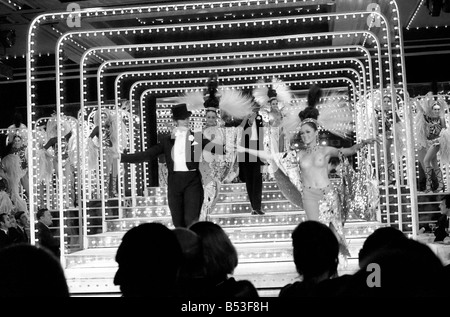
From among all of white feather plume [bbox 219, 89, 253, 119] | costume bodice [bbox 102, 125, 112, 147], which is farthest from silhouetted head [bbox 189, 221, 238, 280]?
white feather plume [bbox 219, 89, 253, 119]

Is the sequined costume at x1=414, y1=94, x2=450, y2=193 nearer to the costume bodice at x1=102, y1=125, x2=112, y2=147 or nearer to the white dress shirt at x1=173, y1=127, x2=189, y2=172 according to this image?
the costume bodice at x1=102, y1=125, x2=112, y2=147

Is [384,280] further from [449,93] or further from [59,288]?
[449,93]

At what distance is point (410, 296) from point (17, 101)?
595 inches

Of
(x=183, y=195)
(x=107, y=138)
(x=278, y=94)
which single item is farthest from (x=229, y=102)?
(x=183, y=195)

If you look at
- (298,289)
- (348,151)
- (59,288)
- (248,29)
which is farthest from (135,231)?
(248,29)

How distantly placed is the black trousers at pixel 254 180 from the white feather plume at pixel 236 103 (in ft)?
16.6

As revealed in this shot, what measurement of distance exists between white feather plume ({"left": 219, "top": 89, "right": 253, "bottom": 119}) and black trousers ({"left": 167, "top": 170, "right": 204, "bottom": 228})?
23.5 feet

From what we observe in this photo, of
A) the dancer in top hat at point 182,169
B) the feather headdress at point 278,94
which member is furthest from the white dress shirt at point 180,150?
the feather headdress at point 278,94

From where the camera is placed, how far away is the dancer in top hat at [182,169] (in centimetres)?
606

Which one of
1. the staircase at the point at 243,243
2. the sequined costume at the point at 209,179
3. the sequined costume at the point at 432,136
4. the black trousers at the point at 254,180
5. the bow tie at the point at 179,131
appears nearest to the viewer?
the staircase at the point at 243,243

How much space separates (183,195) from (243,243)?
1.50 metres

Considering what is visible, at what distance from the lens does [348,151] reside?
571cm

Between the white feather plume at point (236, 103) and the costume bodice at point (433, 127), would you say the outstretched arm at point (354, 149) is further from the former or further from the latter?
the white feather plume at point (236, 103)

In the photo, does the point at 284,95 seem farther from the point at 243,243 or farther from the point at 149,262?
the point at 149,262
